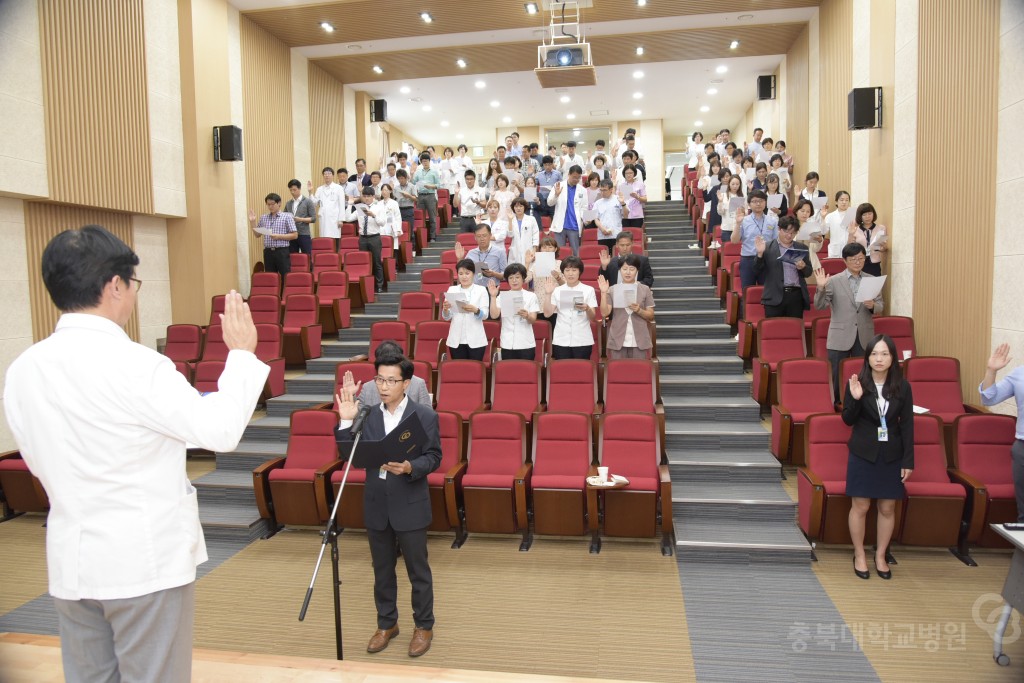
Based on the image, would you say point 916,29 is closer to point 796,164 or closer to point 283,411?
point 796,164

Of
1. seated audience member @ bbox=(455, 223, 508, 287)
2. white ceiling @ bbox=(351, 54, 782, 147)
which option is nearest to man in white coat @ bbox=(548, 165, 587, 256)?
seated audience member @ bbox=(455, 223, 508, 287)

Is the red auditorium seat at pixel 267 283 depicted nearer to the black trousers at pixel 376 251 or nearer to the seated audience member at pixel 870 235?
the black trousers at pixel 376 251

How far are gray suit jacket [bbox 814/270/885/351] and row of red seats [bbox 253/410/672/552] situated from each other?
209 centimetres

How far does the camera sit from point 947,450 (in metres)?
4.64

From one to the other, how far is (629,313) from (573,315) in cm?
50

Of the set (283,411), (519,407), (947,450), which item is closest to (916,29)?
(947,450)

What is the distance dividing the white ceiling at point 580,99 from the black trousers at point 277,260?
19.8ft

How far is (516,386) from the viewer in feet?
17.7

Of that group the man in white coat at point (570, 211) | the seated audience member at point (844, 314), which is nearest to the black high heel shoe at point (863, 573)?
the seated audience member at point (844, 314)

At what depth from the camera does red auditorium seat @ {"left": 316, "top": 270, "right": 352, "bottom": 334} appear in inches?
312

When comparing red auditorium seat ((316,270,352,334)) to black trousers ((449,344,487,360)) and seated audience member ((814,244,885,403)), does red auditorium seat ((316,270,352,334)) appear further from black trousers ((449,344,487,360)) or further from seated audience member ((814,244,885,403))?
seated audience member ((814,244,885,403))

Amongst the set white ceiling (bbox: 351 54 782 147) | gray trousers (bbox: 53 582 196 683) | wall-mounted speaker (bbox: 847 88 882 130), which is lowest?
gray trousers (bbox: 53 582 196 683)

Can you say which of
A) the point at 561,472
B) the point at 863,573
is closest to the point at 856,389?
the point at 863,573

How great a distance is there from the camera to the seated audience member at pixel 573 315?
566cm
